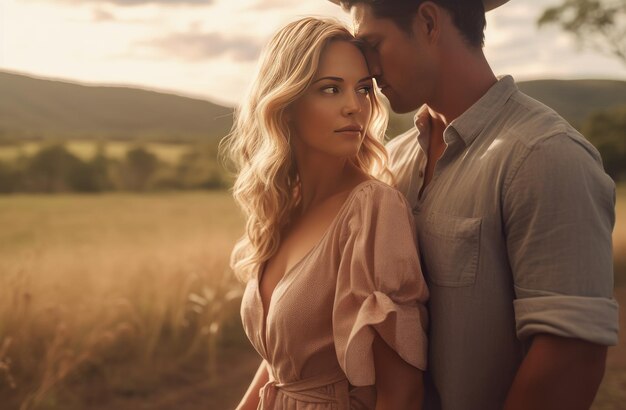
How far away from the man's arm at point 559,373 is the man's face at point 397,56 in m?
0.79

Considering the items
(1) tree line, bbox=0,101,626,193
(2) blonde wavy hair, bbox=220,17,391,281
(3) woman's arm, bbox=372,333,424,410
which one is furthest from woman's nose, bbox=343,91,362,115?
(1) tree line, bbox=0,101,626,193

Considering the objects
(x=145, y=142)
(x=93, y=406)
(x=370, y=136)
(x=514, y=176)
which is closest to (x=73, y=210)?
(x=145, y=142)

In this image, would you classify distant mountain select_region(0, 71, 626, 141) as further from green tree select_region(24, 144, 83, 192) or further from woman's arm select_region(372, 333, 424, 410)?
woman's arm select_region(372, 333, 424, 410)

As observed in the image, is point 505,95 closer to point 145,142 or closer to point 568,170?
point 568,170

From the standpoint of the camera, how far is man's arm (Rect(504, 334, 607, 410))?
1.60m

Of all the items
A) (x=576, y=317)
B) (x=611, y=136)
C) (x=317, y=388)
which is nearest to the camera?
(x=576, y=317)

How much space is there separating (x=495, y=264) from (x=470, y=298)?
10 centimetres

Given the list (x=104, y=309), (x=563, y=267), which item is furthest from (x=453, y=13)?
(x=104, y=309)

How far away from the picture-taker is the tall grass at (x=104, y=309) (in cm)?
399

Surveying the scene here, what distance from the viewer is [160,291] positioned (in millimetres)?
5027

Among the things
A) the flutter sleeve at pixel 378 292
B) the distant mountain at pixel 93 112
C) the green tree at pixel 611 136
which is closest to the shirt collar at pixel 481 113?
the flutter sleeve at pixel 378 292

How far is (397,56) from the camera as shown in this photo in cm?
199

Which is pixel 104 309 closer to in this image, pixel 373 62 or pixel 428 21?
pixel 373 62

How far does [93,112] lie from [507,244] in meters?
7.46
